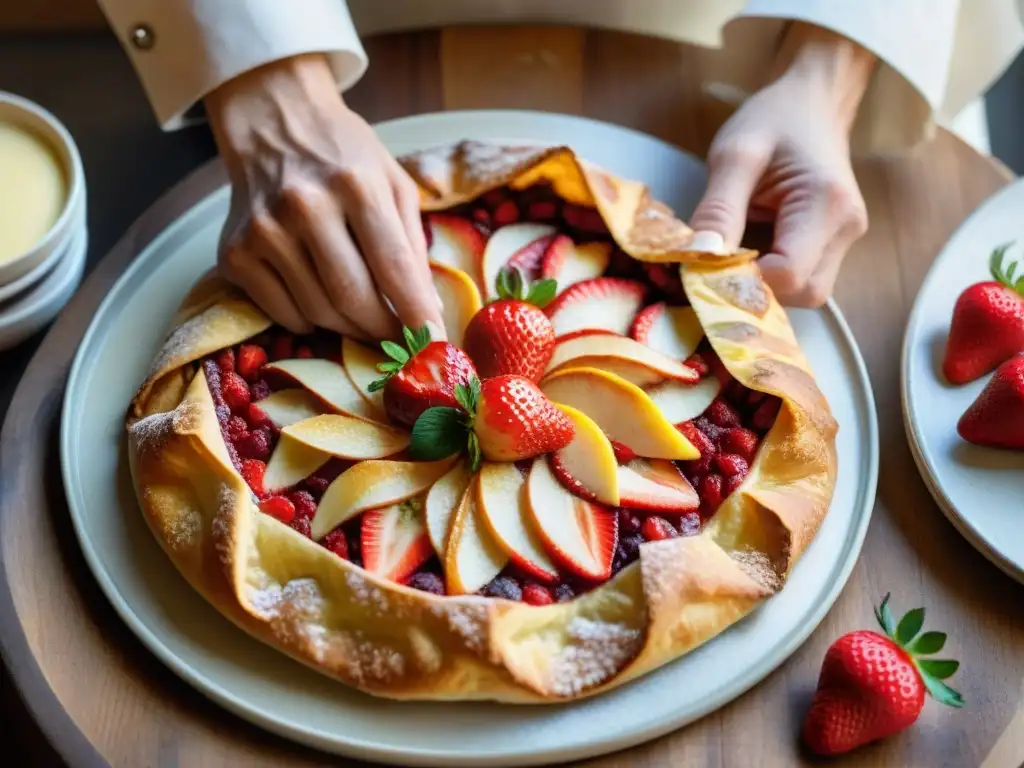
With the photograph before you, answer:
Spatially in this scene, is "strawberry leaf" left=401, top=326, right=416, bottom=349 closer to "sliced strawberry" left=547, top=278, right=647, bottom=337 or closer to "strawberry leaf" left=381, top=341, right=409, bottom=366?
"strawberry leaf" left=381, top=341, right=409, bottom=366

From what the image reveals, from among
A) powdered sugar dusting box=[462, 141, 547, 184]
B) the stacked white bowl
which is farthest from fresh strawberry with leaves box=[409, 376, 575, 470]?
the stacked white bowl

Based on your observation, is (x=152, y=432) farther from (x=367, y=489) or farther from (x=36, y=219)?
(x=36, y=219)

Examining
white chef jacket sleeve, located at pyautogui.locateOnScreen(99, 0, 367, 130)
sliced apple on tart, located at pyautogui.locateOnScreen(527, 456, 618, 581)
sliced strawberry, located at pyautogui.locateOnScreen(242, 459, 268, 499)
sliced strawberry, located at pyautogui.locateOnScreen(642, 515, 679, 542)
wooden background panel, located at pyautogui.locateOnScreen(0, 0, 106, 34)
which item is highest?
white chef jacket sleeve, located at pyautogui.locateOnScreen(99, 0, 367, 130)

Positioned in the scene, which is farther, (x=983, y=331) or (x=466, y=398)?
(x=983, y=331)

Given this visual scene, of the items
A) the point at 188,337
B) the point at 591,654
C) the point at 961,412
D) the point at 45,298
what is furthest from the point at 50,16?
the point at 961,412

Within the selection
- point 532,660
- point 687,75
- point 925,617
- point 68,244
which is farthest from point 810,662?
point 68,244

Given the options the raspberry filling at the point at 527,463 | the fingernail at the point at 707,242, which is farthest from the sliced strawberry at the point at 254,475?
the fingernail at the point at 707,242

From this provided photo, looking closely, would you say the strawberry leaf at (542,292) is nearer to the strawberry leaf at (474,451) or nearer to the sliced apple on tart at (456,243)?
the sliced apple on tart at (456,243)
